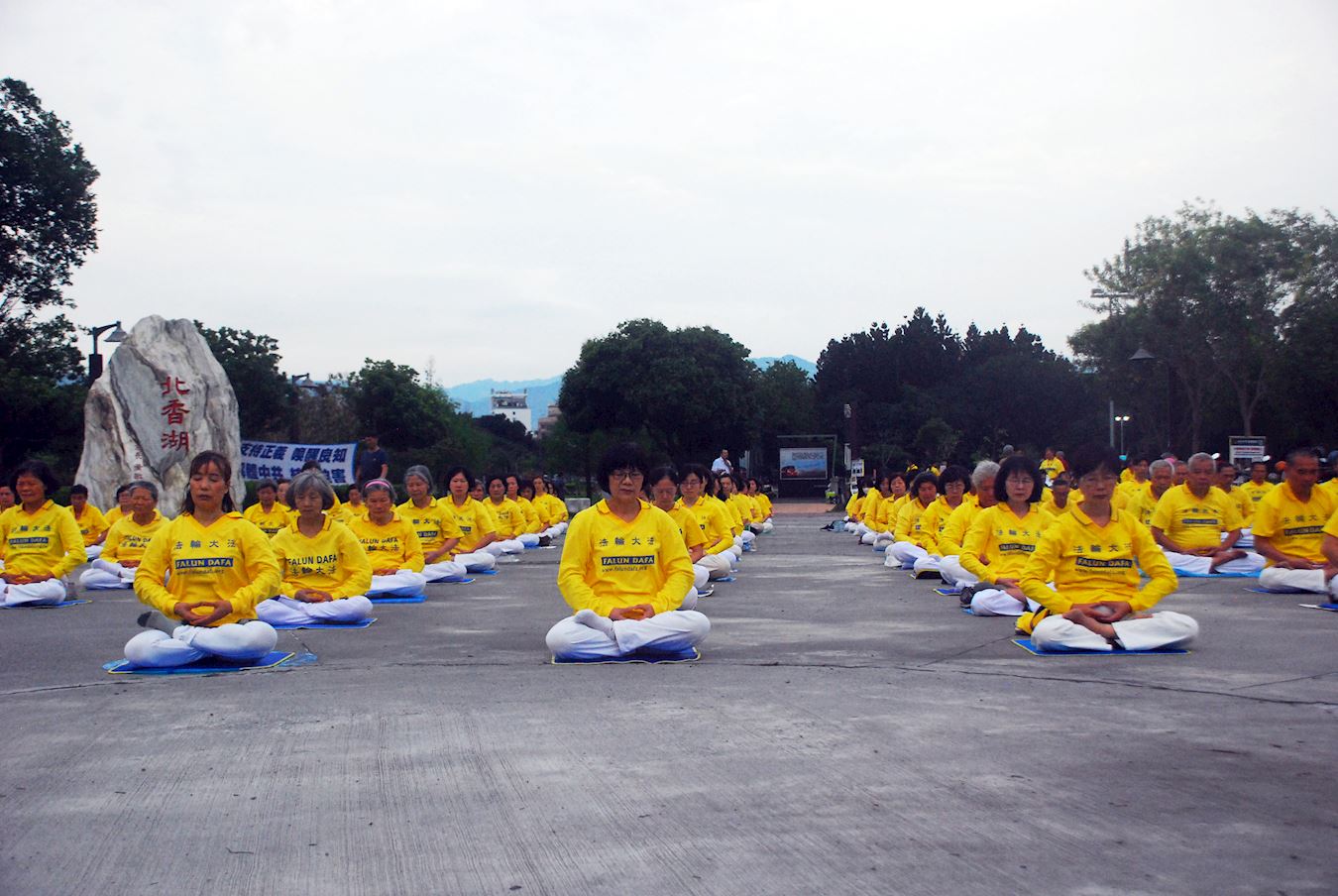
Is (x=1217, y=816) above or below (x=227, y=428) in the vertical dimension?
below

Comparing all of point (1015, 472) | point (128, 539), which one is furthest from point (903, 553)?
point (128, 539)

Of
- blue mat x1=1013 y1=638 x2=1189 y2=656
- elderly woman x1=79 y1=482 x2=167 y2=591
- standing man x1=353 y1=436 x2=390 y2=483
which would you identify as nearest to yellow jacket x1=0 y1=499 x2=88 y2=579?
elderly woman x1=79 y1=482 x2=167 y2=591

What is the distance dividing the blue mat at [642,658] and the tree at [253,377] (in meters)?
34.0

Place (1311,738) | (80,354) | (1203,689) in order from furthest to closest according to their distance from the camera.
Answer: (80,354) → (1203,689) → (1311,738)

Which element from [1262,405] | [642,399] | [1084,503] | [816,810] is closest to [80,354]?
[642,399]

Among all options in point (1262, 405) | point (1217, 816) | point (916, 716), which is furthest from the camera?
point (1262, 405)

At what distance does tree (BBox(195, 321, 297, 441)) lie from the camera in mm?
40594

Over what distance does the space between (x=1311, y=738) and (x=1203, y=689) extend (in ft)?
4.50

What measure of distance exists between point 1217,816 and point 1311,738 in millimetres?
1711

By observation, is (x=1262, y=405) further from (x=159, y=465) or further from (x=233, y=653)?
(x=233, y=653)

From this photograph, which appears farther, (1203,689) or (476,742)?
(1203,689)

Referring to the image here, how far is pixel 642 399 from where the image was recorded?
53.5 metres

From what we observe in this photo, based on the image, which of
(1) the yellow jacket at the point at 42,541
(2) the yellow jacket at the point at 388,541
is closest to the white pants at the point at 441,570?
(2) the yellow jacket at the point at 388,541

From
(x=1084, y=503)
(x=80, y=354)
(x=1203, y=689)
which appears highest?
(x=80, y=354)
